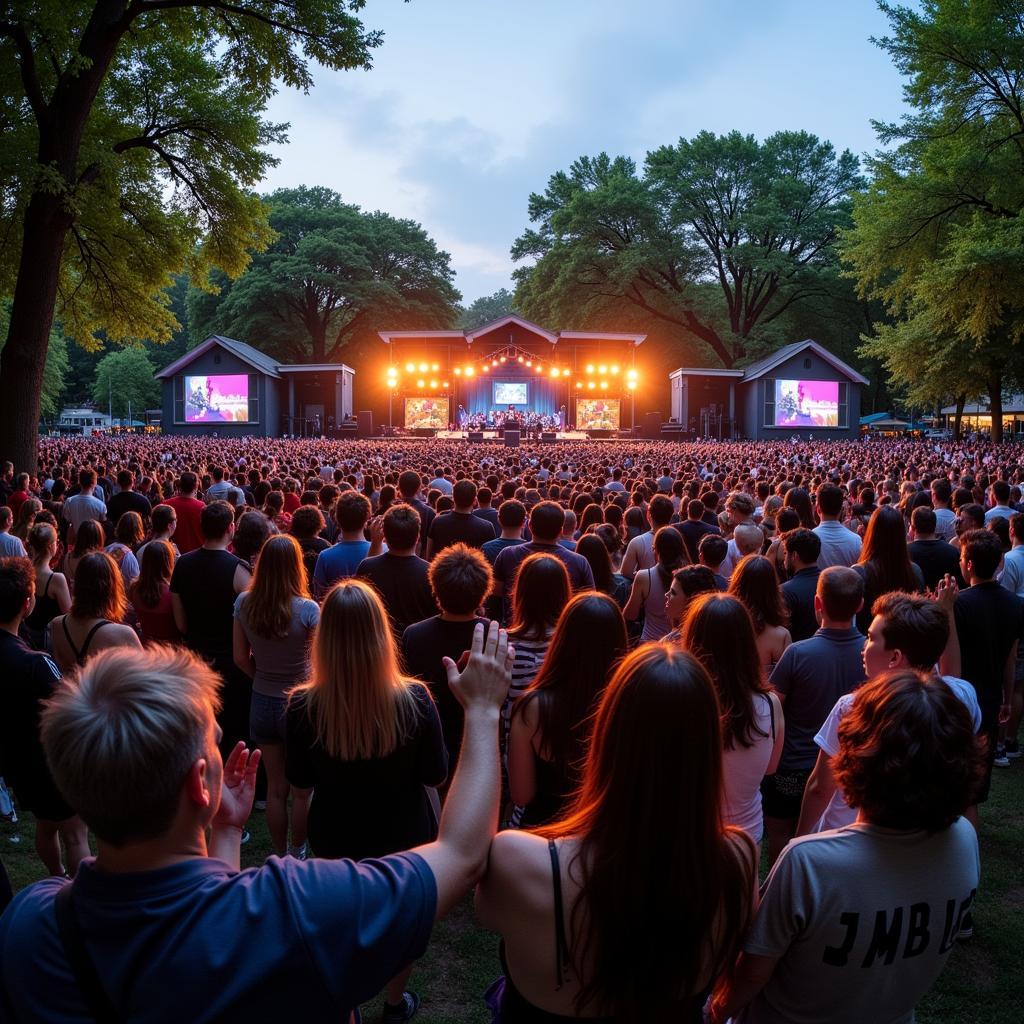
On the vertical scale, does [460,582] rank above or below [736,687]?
above

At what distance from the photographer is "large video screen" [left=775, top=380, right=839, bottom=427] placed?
4606 centimetres

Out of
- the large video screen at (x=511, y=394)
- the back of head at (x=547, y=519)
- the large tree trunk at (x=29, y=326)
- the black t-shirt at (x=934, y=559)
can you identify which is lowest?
the black t-shirt at (x=934, y=559)

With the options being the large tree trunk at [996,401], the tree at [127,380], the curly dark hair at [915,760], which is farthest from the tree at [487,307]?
the curly dark hair at [915,760]

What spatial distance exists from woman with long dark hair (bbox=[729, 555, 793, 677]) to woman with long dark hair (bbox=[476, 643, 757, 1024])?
2.36 metres

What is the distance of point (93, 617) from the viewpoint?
421cm

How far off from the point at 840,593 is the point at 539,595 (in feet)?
4.44

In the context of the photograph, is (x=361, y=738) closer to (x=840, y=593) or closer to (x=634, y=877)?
(x=634, y=877)

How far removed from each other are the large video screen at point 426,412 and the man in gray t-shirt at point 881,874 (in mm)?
46497

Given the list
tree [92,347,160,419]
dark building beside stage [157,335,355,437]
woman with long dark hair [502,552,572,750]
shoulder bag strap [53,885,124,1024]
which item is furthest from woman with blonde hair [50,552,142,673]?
tree [92,347,160,419]

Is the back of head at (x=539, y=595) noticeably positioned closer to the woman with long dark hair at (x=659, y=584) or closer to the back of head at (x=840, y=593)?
the back of head at (x=840, y=593)

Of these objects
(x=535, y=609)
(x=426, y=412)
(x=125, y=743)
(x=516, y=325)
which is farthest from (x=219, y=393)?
(x=125, y=743)

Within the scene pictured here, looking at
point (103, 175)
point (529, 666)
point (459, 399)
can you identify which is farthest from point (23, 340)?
point (459, 399)

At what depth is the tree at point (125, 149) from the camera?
13.7 m

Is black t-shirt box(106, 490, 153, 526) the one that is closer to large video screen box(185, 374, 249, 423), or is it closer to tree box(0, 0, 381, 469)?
tree box(0, 0, 381, 469)
